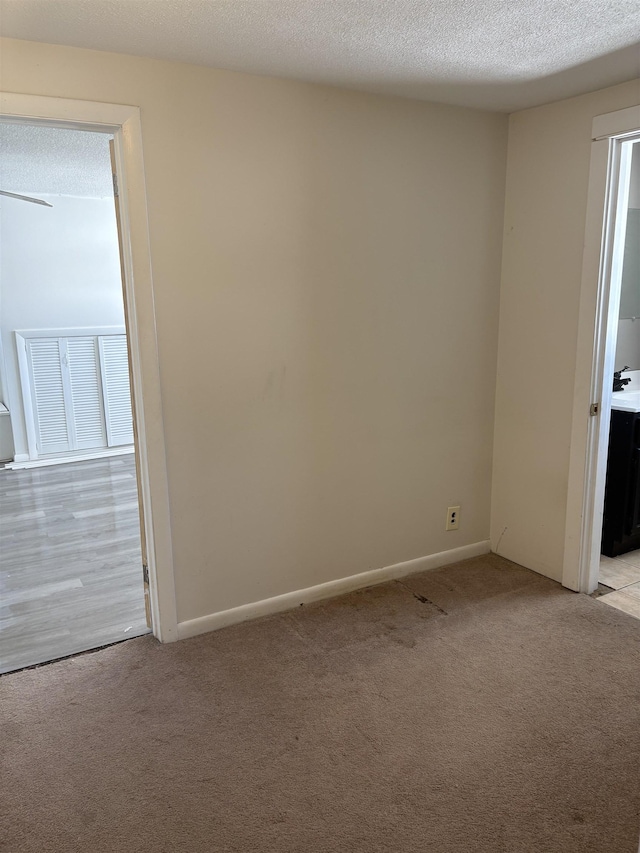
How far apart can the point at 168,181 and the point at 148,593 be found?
5.52ft

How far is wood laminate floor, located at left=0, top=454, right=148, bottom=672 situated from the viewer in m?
2.77

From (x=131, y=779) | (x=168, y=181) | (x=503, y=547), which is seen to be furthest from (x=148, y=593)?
(x=503, y=547)

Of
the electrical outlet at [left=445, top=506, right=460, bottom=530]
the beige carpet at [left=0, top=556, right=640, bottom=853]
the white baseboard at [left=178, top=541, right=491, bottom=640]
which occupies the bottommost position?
the beige carpet at [left=0, top=556, right=640, bottom=853]

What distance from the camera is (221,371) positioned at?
2582 mm

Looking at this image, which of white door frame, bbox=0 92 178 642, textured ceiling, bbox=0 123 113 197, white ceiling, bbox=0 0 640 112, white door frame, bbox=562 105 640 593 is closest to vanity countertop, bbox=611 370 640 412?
white door frame, bbox=562 105 640 593

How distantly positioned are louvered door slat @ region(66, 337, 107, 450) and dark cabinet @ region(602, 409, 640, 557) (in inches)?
171

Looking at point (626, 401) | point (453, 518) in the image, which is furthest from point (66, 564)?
point (626, 401)

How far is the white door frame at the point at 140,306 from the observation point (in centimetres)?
214

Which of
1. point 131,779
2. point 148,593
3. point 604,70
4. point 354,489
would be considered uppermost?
point 604,70

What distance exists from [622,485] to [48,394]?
15.2ft

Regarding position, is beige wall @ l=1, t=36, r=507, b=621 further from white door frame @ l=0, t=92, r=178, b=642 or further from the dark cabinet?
the dark cabinet

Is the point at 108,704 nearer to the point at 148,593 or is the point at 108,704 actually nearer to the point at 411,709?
the point at 148,593

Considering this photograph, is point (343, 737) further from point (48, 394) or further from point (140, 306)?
point (48, 394)

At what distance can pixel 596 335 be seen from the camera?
9.25 feet
